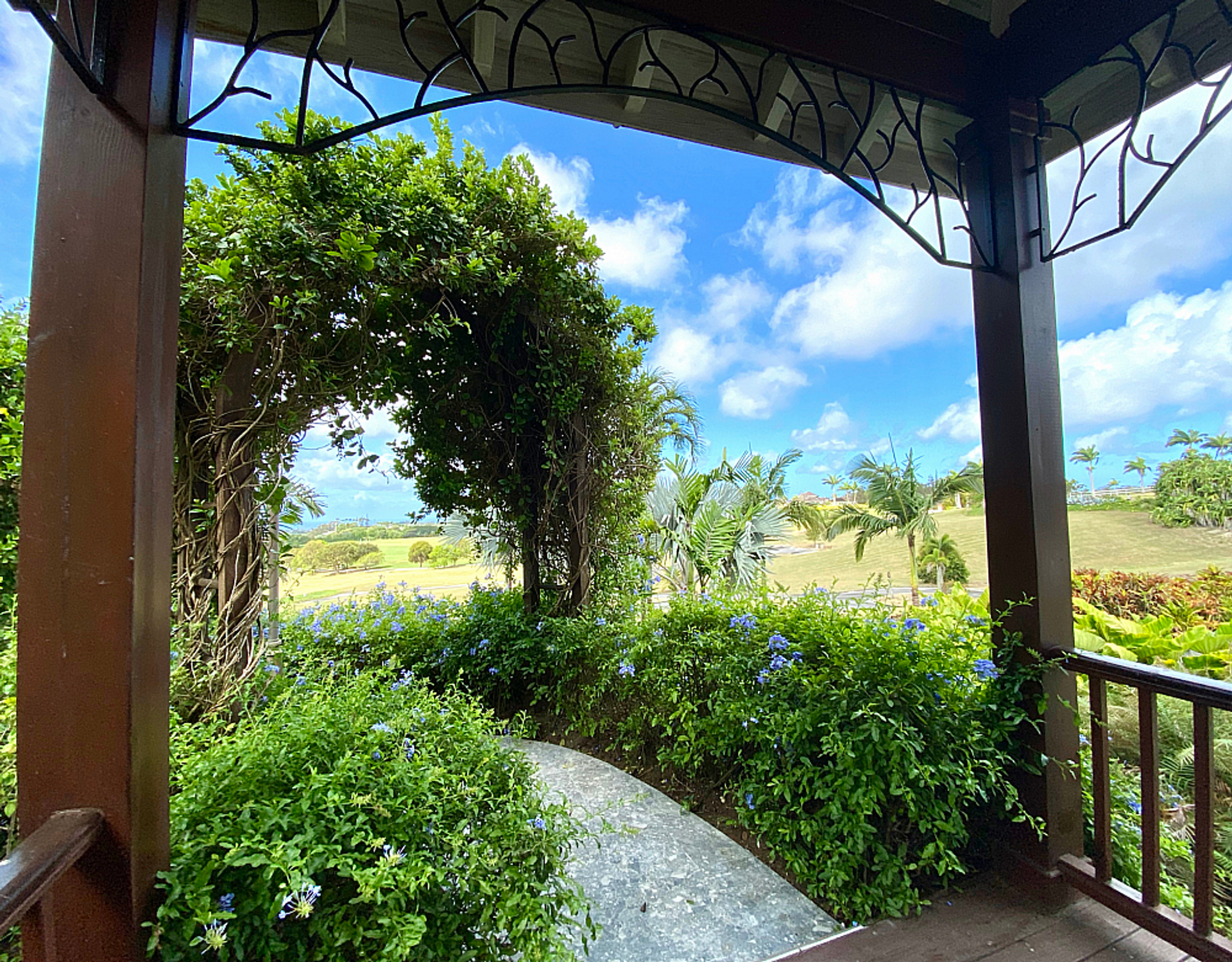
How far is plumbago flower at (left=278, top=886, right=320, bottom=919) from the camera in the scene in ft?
2.90

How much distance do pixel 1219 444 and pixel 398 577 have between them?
566cm

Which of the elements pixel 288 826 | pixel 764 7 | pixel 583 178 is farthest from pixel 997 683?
pixel 583 178

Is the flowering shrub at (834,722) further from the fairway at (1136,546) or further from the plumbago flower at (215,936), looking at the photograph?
the plumbago flower at (215,936)

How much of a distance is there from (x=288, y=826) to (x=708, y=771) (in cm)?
175

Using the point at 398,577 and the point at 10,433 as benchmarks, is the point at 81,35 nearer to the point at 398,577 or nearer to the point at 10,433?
the point at 10,433

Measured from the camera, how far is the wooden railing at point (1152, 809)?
1.23m

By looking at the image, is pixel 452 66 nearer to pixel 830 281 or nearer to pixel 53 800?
pixel 53 800

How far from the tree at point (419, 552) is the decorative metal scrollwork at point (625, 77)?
256 centimetres

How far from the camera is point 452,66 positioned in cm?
156

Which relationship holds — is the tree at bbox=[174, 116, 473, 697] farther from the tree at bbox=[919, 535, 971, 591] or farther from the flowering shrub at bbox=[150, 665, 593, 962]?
the tree at bbox=[919, 535, 971, 591]

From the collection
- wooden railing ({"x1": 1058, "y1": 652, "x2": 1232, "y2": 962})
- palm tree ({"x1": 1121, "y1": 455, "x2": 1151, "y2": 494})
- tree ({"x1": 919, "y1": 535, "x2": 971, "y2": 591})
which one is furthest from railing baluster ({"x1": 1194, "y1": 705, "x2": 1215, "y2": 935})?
tree ({"x1": 919, "y1": 535, "x2": 971, "y2": 591})

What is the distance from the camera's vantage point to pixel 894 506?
32.7 ft

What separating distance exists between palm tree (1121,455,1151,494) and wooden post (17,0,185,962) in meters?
5.09

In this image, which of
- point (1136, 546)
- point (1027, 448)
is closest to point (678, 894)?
point (1027, 448)
